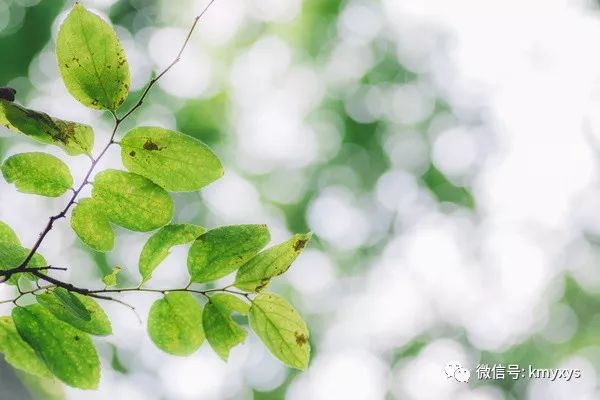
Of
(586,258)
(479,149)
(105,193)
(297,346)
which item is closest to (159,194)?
(105,193)

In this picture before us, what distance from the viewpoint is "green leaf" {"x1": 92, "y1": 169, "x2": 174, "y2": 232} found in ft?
1.61

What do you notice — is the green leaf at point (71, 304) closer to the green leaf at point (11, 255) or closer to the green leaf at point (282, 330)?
Answer: the green leaf at point (11, 255)

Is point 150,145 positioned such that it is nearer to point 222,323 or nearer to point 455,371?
point 222,323

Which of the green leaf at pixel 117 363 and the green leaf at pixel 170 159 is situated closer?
the green leaf at pixel 170 159

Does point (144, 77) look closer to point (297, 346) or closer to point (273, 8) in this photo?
point (273, 8)

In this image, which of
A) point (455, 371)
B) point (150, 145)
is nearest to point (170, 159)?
point (150, 145)

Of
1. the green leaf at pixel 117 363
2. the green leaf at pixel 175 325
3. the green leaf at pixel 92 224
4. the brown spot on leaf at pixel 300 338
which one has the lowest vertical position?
the green leaf at pixel 117 363

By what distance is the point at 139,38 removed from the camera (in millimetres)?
5988

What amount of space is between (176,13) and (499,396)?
5.61 m

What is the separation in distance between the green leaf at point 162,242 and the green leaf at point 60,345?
3.4 inches

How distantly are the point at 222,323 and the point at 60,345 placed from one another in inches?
5.6

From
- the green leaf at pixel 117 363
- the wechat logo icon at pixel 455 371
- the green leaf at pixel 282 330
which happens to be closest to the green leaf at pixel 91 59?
Answer: the green leaf at pixel 282 330

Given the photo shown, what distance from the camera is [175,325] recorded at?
1.80ft

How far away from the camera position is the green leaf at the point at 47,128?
0.43 metres
